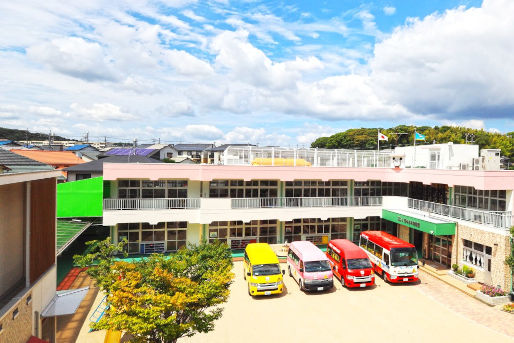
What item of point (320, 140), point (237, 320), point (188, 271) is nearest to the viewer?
point (188, 271)

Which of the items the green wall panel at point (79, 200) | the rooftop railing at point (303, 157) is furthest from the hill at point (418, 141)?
the green wall panel at point (79, 200)

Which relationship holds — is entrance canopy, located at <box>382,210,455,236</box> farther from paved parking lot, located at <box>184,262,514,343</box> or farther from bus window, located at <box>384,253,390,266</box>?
bus window, located at <box>384,253,390,266</box>

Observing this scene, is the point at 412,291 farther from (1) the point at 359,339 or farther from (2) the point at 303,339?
(2) the point at 303,339

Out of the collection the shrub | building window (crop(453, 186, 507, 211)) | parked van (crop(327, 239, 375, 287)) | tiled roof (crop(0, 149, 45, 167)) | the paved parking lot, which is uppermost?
tiled roof (crop(0, 149, 45, 167))

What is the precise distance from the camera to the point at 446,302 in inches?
585

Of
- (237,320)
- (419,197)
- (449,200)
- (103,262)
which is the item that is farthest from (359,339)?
(419,197)

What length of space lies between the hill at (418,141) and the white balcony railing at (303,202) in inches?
1123

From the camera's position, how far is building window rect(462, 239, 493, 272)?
54.0 ft

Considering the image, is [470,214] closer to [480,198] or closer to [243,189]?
[480,198]

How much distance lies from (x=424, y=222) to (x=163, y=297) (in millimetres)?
16166

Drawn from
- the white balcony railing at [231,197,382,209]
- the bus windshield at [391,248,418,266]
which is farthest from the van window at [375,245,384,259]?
the white balcony railing at [231,197,382,209]

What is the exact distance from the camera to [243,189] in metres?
22.8

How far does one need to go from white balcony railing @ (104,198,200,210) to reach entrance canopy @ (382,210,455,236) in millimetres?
13331

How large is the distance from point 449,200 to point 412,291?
7.82 m
